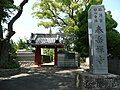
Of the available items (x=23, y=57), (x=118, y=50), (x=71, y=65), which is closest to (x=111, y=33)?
(x=118, y=50)

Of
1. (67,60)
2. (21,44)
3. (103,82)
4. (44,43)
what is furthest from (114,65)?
(21,44)

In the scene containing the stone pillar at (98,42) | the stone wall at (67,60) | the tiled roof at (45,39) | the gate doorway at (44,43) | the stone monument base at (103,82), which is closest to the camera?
the stone monument base at (103,82)

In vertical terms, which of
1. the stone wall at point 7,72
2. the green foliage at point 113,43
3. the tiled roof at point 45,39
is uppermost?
the tiled roof at point 45,39

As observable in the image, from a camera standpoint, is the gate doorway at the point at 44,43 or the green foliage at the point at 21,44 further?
the green foliage at the point at 21,44

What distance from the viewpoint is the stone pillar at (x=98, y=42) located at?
12922mm

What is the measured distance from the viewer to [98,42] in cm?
1313

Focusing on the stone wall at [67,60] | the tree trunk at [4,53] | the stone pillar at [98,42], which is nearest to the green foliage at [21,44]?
the stone wall at [67,60]

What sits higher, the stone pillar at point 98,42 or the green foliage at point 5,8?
the green foliage at point 5,8

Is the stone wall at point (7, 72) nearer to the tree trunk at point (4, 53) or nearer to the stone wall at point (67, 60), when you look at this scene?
the tree trunk at point (4, 53)

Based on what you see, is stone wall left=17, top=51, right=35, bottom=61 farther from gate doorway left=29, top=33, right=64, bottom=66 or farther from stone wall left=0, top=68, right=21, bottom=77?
stone wall left=0, top=68, right=21, bottom=77

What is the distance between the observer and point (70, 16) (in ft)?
126

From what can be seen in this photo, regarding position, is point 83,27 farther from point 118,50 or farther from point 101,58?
point 101,58

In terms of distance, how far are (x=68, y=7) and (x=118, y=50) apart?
17395mm

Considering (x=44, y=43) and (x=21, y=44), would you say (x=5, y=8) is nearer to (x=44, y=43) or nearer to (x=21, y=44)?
(x=44, y=43)
